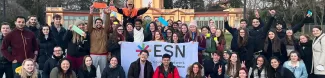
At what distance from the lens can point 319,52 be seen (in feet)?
30.5

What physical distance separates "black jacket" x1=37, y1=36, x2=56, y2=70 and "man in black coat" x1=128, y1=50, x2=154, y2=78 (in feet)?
6.59

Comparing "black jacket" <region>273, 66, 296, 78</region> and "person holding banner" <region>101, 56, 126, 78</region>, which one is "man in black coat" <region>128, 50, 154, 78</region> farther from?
"black jacket" <region>273, 66, 296, 78</region>

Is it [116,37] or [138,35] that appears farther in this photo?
[138,35]

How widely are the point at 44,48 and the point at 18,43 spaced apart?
898 mm

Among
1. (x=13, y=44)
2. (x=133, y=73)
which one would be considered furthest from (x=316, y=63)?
(x=13, y=44)

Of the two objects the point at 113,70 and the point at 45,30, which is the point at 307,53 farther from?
the point at 45,30

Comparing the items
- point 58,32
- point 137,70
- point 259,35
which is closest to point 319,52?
point 259,35

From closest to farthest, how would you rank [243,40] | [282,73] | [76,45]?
[282,73]
[76,45]
[243,40]

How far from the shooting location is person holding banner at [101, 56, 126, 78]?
9167 millimetres

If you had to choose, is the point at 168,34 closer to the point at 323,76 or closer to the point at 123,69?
the point at 123,69

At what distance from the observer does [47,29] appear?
9.74 m

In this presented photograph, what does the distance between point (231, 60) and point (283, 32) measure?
1755mm

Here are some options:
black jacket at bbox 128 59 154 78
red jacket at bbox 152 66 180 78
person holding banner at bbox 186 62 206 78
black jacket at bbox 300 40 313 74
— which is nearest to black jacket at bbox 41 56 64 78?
black jacket at bbox 128 59 154 78

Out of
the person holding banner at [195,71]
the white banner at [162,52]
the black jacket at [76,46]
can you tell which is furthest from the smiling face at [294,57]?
the black jacket at [76,46]
